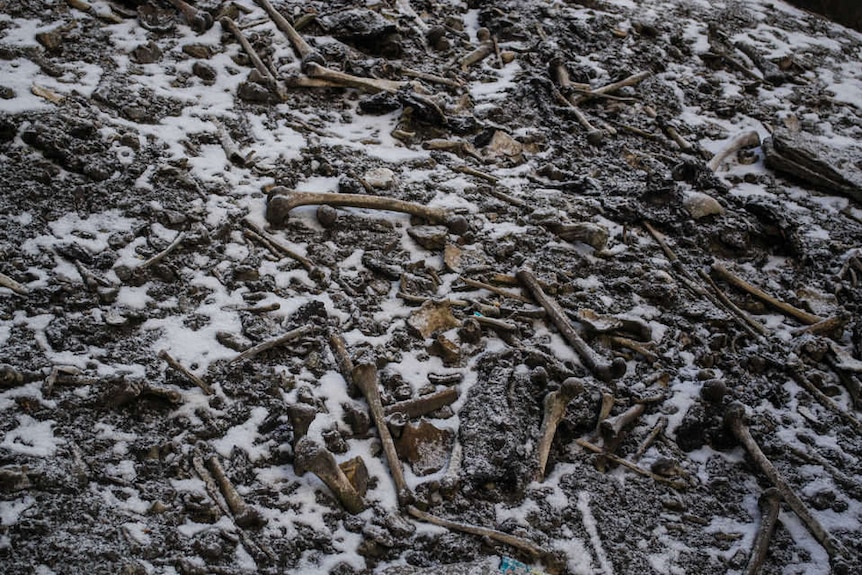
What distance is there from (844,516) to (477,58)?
5.07m

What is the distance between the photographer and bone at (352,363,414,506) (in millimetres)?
2934

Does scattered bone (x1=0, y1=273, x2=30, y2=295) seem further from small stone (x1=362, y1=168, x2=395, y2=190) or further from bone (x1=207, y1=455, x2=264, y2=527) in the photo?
small stone (x1=362, y1=168, x2=395, y2=190)

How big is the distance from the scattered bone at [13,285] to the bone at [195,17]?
10.4ft

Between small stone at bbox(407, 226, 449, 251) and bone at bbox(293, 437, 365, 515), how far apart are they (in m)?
1.86

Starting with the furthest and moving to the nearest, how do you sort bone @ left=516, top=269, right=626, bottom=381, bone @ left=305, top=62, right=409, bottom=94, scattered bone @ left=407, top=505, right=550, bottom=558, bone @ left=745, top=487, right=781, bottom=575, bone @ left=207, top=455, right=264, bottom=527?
bone @ left=305, top=62, right=409, bottom=94 < bone @ left=516, top=269, right=626, bottom=381 < bone @ left=745, top=487, right=781, bottom=575 < scattered bone @ left=407, top=505, right=550, bottom=558 < bone @ left=207, top=455, right=264, bottom=527

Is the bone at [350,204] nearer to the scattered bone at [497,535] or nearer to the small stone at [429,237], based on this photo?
the small stone at [429,237]

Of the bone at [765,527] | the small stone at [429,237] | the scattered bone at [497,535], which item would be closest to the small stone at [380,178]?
the small stone at [429,237]

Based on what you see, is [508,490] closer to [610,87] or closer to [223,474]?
[223,474]

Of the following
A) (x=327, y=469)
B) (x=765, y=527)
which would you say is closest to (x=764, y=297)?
(x=765, y=527)

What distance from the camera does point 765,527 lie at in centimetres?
306

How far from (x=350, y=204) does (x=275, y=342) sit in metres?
1.30

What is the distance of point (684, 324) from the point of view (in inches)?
164

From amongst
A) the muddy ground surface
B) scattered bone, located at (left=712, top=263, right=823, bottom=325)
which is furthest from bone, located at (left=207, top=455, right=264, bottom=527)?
scattered bone, located at (left=712, top=263, right=823, bottom=325)

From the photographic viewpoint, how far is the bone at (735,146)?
18.7 ft
